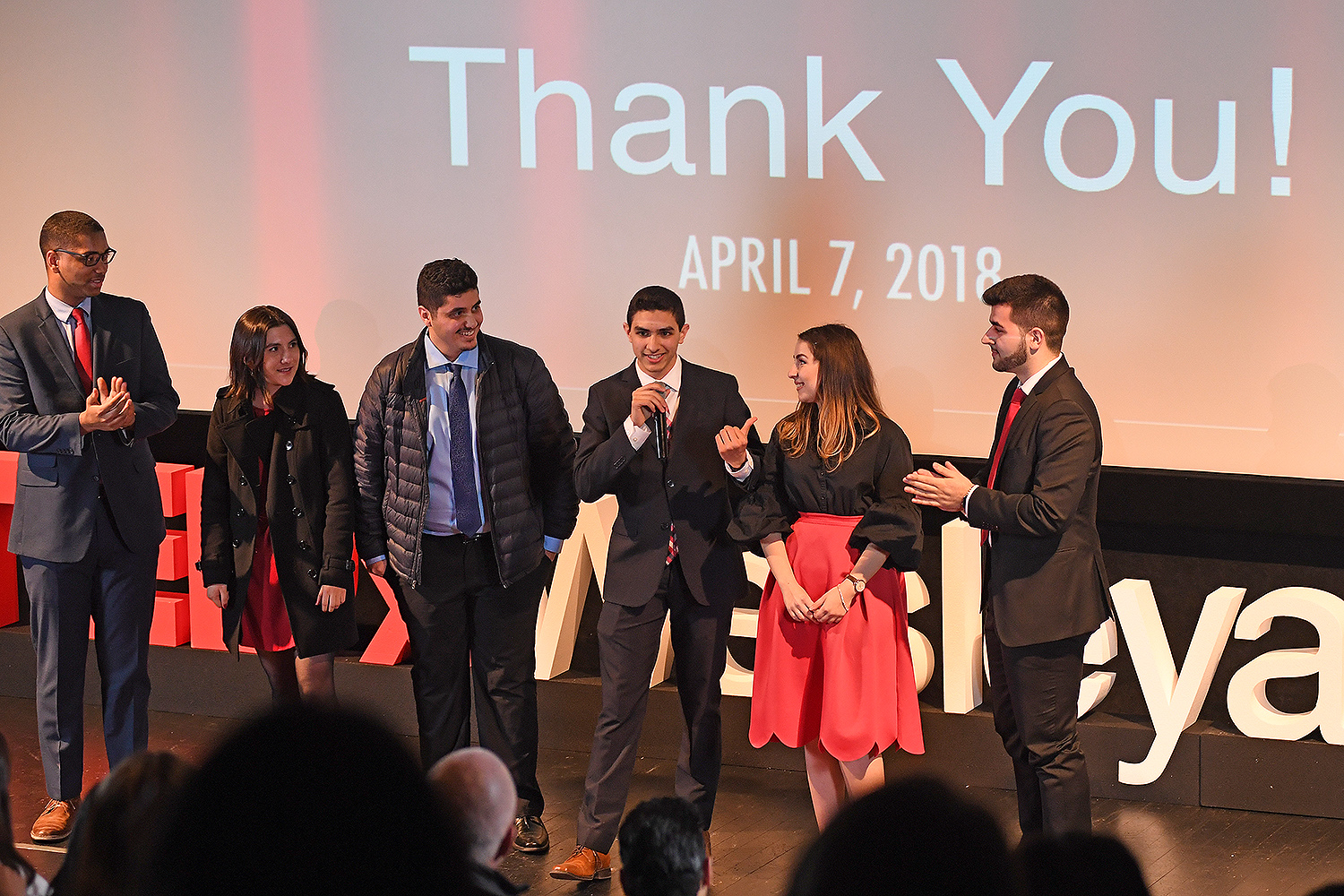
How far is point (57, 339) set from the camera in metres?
3.96

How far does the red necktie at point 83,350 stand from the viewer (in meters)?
4.00

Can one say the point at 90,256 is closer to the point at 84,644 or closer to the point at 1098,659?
the point at 84,644

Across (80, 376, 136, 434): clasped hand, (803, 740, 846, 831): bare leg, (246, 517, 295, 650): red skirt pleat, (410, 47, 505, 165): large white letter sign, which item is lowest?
(803, 740, 846, 831): bare leg

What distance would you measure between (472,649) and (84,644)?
117 centimetres

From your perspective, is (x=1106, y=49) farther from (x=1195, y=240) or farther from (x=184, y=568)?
(x=184, y=568)

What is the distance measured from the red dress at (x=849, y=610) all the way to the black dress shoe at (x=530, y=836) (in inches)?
29.2

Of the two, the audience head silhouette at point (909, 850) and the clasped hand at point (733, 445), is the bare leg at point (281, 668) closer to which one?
the clasped hand at point (733, 445)

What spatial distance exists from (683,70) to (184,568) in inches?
104

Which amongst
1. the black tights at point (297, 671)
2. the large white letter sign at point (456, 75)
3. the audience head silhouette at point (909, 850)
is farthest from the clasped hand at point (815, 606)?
the audience head silhouette at point (909, 850)

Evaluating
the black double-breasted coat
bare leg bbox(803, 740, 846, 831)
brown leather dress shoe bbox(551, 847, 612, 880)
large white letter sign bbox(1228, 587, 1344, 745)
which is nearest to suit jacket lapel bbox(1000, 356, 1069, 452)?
bare leg bbox(803, 740, 846, 831)

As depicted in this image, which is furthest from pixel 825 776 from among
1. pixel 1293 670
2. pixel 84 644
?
pixel 84 644

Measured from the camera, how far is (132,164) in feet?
17.7

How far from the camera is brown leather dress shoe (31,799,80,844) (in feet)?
13.3

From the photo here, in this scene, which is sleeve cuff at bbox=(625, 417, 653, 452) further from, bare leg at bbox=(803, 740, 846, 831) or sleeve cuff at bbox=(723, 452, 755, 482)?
bare leg at bbox=(803, 740, 846, 831)
